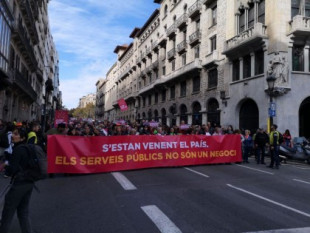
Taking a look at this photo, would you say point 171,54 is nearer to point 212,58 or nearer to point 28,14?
point 212,58

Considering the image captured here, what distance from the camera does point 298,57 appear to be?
1975 centimetres

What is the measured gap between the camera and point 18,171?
403 cm

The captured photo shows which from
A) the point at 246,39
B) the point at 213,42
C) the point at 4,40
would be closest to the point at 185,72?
the point at 213,42

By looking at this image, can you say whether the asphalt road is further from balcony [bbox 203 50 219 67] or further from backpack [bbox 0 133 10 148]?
balcony [bbox 203 50 219 67]

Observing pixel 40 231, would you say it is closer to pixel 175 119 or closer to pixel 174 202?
pixel 174 202

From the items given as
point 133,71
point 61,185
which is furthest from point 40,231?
point 133,71

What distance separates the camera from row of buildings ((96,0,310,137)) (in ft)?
62.5

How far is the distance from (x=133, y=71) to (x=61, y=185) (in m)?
52.5

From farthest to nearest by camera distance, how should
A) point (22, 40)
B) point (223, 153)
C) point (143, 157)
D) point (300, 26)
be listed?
point (22, 40) < point (300, 26) < point (223, 153) < point (143, 157)

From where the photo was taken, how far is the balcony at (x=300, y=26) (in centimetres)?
1848

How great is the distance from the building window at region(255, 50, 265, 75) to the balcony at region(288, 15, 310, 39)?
2.46 m

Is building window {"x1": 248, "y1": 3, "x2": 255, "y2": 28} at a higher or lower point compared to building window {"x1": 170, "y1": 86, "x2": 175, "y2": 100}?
higher

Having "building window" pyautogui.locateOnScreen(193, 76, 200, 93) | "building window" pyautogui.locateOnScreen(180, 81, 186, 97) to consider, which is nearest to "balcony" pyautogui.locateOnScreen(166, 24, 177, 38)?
"building window" pyautogui.locateOnScreen(180, 81, 186, 97)

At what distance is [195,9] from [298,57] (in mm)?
14123
